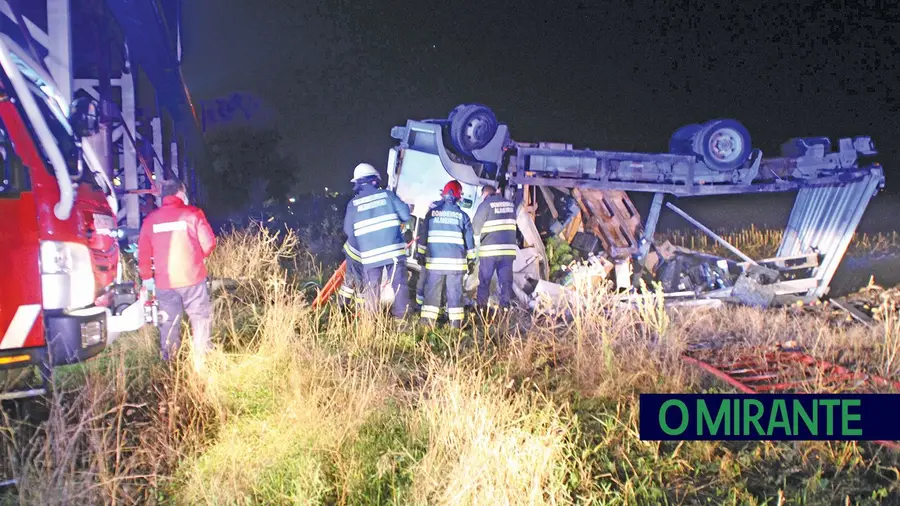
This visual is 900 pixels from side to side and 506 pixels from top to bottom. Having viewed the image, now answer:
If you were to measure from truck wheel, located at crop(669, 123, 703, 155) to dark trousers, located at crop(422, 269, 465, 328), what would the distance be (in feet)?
12.0

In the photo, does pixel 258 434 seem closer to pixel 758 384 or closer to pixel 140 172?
pixel 758 384

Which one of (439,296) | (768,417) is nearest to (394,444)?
(768,417)

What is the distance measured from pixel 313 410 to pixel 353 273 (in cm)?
336

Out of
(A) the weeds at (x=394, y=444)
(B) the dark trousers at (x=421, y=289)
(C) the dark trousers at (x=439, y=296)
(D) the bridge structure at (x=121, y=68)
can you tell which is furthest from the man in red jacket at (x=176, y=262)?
(B) the dark trousers at (x=421, y=289)

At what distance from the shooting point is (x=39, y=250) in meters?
3.32

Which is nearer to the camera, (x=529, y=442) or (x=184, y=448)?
(x=529, y=442)

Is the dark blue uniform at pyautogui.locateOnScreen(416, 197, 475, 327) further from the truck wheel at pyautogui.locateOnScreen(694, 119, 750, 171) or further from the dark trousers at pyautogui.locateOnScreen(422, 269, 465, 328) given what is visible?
the truck wheel at pyautogui.locateOnScreen(694, 119, 750, 171)

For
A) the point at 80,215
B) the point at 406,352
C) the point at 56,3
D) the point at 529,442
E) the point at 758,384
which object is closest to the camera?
the point at 529,442

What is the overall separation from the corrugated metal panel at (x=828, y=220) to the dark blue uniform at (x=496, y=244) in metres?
4.18

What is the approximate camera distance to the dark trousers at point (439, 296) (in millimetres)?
6297

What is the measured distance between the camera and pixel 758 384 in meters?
4.59

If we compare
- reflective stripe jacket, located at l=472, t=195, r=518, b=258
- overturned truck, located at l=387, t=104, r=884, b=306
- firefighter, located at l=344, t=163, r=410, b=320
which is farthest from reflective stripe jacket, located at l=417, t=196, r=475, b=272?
overturned truck, located at l=387, t=104, r=884, b=306

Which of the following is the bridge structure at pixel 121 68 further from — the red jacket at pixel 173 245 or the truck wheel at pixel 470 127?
the truck wheel at pixel 470 127

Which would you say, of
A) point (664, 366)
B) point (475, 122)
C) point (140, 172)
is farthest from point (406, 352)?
point (140, 172)
